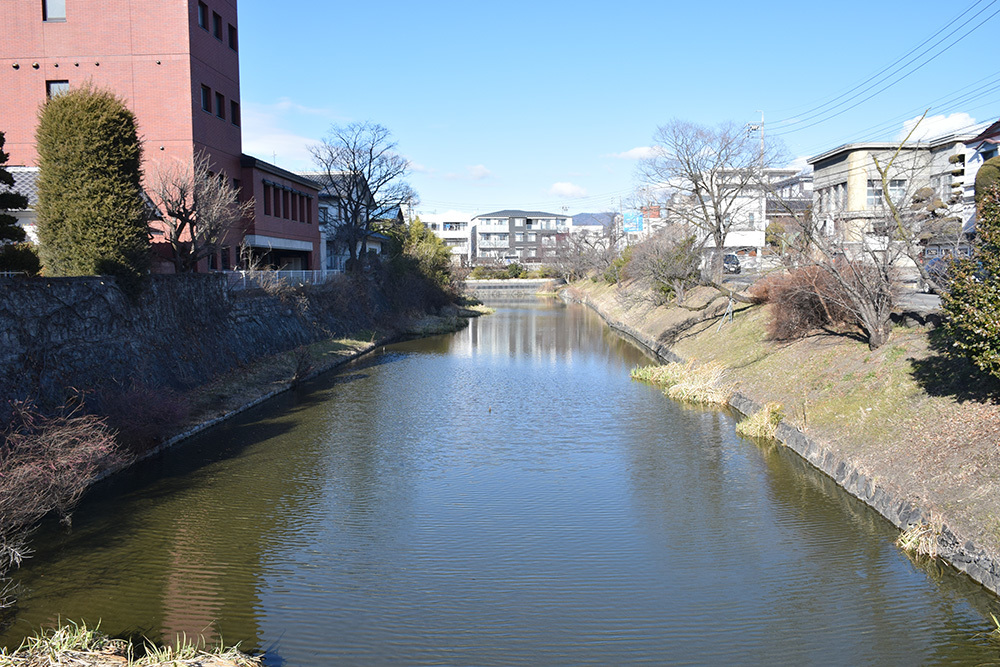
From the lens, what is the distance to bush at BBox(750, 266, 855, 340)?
1911 cm

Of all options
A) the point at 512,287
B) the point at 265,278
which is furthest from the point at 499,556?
the point at 512,287

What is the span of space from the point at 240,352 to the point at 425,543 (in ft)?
48.3

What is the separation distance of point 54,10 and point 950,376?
28984 mm

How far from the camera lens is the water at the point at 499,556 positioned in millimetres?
8156

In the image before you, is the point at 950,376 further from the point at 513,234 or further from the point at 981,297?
the point at 513,234

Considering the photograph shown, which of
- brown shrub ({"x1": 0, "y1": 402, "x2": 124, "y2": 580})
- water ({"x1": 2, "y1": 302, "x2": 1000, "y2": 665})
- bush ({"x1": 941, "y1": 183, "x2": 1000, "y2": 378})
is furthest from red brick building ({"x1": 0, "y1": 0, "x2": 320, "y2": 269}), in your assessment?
bush ({"x1": 941, "y1": 183, "x2": 1000, "y2": 378})

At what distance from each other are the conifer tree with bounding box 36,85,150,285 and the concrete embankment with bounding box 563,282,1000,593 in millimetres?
15811

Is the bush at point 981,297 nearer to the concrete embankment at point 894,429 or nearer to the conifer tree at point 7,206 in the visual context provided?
the concrete embankment at point 894,429

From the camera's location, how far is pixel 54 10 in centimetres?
2577

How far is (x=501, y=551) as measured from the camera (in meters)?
10.6

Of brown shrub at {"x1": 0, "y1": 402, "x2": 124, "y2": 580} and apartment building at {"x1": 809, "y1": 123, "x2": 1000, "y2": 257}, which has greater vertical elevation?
apartment building at {"x1": 809, "y1": 123, "x2": 1000, "y2": 257}

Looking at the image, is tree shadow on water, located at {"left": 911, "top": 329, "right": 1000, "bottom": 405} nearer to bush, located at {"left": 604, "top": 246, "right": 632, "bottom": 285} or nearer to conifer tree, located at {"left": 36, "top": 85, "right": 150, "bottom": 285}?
conifer tree, located at {"left": 36, "top": 85, "right": 150, "bottom": 285}

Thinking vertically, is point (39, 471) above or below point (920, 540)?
above

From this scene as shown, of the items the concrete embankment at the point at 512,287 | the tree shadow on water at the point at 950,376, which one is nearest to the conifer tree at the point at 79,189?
the tree shadow on water at the point at 950,376
